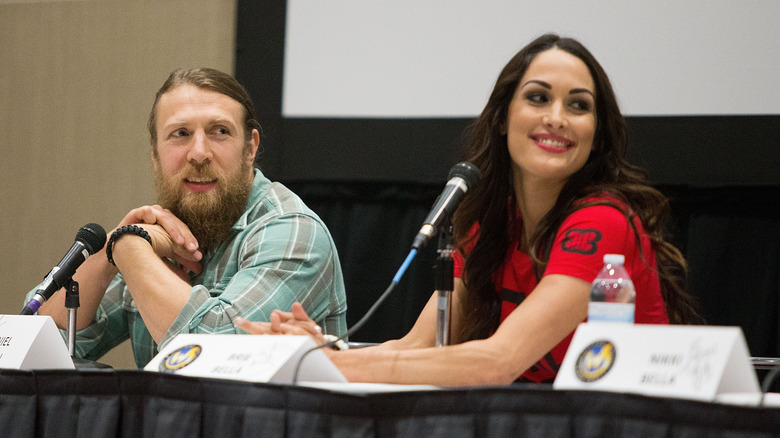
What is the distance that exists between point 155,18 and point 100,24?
0.35 metres

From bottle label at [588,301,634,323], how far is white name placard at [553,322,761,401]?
280 millimetres

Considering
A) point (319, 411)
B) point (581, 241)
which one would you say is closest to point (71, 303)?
point (319, 411)

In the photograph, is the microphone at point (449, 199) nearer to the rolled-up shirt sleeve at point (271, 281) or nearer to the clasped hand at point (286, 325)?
the clasped hand at point (286, 325)

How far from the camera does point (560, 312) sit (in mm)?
1745

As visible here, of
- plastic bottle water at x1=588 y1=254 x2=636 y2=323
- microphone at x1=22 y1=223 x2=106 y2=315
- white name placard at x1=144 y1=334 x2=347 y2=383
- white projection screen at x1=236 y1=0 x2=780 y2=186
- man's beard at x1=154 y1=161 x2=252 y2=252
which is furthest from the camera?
white projection screen at x1=236 y1=0 x2=780 y2=186

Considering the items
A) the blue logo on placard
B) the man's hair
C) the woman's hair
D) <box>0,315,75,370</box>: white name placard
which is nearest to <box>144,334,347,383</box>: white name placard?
the blue logo on placard

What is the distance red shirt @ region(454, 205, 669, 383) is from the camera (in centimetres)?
181

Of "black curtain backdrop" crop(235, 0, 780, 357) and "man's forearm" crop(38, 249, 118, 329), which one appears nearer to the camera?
"man's forearm" crop(38, 249, 118, 329)

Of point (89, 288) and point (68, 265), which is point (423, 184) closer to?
point (89, 288)

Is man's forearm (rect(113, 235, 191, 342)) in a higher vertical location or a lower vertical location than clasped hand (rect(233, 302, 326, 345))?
lower

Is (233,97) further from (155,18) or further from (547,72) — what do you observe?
(155,18)

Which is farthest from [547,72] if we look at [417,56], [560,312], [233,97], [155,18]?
[155,18]

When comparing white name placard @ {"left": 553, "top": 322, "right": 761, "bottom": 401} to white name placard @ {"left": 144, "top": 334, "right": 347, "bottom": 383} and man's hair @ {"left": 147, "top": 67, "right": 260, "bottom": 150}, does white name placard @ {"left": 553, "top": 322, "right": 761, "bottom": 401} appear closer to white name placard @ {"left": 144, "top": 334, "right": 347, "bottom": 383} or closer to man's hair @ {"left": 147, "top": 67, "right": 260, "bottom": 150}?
white name placard @ {"left": 144, "top": 334, "right": 347, "bottom": 383}

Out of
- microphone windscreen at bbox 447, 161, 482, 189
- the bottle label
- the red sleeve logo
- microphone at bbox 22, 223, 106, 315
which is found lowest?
microphone at bbox 22, 223, 106, 315
